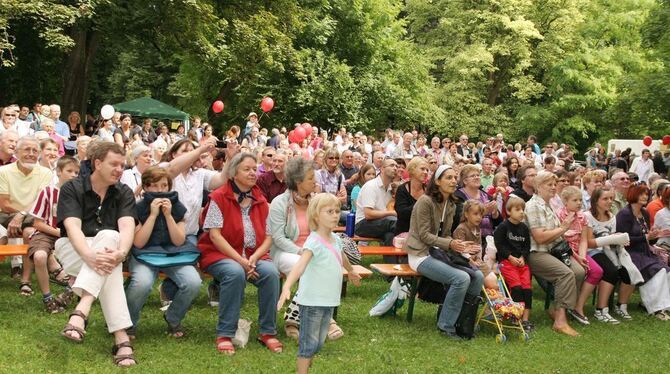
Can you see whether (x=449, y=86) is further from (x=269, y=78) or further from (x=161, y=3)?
(x=161, y=3)

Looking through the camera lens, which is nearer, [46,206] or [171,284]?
[171,284]

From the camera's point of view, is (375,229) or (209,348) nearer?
(209,348)

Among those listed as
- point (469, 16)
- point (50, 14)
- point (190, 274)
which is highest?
point (469, 16)

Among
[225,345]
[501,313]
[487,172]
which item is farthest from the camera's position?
[487,172]

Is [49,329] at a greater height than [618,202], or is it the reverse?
[618,202]

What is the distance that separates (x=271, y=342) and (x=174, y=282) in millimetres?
947

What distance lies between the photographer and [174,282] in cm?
612

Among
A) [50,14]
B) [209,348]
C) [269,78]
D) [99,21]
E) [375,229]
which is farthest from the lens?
[269,78]

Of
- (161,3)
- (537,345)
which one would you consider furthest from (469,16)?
(537,345)

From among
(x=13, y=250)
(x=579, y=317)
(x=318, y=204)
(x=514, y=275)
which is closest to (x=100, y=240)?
(x=13, y=250)

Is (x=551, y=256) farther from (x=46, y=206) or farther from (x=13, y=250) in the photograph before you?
(x=13, y=250)

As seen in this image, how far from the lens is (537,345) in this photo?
22.6ft

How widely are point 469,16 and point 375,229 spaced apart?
27795 mm

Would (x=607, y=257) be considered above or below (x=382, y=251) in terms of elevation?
above
